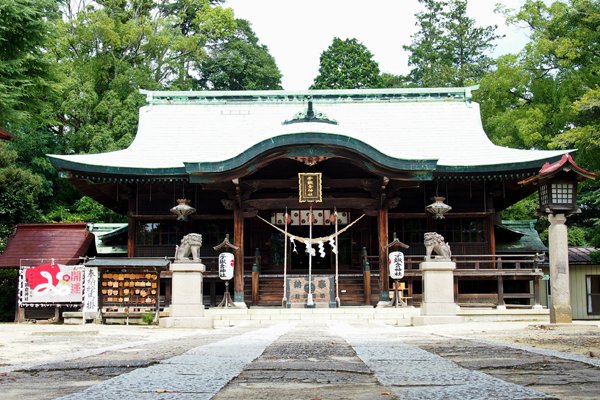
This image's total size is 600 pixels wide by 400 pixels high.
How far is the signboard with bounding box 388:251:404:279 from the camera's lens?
71.7 ft

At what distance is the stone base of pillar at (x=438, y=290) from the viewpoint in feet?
52.3

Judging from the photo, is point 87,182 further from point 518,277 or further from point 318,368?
point 318,368

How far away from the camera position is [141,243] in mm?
24844

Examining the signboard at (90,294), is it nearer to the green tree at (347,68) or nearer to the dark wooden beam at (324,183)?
the dark wooden beam at (324,183)

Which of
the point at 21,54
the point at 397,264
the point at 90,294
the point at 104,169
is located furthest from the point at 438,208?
the point at 21,54

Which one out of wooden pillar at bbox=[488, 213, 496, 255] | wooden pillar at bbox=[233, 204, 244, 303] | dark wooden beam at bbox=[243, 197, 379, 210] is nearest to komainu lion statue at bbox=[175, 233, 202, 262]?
wooden pillar at bbox=[233, 204, 244, 303]

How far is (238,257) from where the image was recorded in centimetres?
2245

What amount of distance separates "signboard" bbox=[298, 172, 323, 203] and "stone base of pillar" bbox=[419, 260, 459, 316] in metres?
7.07

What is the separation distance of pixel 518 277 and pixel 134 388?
67.6ft

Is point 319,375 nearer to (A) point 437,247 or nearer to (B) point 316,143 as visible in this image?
(A) point 437,247

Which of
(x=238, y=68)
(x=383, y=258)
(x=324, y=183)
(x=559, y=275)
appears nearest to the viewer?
(x=559, y=275)

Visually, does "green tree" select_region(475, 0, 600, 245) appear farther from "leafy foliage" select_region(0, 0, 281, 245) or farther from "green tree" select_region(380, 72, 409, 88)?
"leafy foliage" select_region(0, 0, 281, 245)

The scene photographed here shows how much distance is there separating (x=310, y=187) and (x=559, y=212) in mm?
9677

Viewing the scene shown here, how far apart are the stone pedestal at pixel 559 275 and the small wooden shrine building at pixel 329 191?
7890mm
